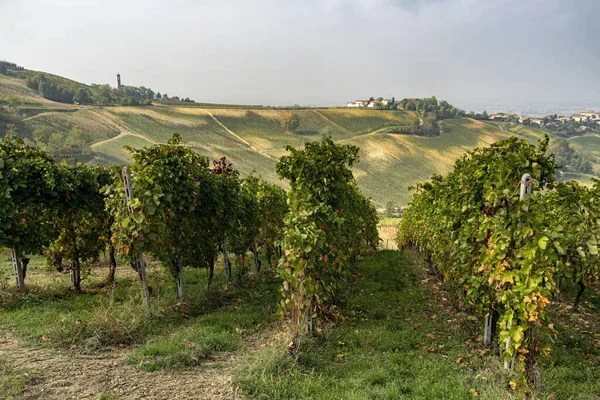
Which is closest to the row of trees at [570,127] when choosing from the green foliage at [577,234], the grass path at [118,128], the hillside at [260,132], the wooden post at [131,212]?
the hillside at [260,132]

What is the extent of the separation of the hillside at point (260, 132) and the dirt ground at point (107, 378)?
173 feet

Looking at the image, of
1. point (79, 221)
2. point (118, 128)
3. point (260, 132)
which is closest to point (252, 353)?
point (79, 221)

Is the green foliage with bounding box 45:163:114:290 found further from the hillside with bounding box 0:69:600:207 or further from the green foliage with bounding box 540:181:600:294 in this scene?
the hillside with bounding box 0:69:600:207

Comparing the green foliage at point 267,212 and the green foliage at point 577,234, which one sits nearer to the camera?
the green foliage at point 577,234

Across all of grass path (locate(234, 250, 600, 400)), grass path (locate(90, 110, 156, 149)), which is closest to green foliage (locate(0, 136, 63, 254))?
grass path (locate(234, 250, 600, 400))

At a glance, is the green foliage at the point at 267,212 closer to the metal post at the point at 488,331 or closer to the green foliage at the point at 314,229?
the green foliage at the point at 314,229

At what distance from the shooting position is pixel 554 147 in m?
97.2

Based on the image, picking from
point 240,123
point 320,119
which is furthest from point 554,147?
point 240,123

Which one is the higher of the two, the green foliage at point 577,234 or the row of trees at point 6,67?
the row of trees at point 6,67

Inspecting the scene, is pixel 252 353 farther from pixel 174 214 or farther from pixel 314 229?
pixel 174 214

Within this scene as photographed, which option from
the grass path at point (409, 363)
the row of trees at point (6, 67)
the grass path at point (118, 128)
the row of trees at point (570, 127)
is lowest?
the grass path at point (409, 363)

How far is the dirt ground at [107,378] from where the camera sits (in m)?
4.07

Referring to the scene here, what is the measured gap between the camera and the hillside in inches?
2426

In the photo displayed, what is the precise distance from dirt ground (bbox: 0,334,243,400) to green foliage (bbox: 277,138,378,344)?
4.16 feet
